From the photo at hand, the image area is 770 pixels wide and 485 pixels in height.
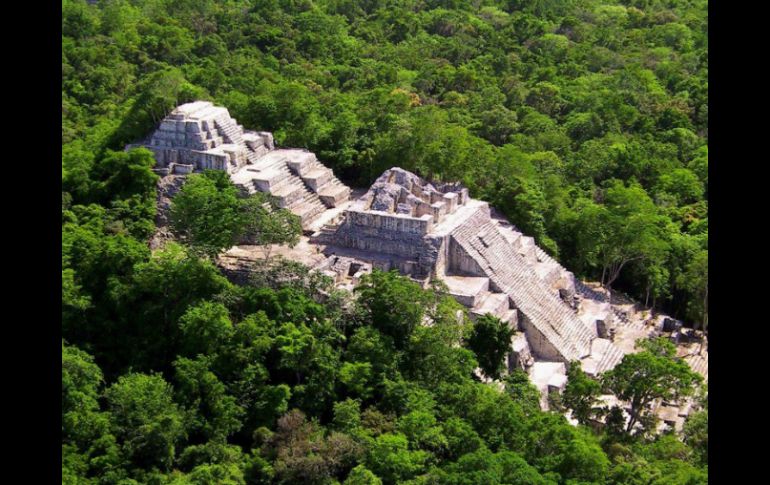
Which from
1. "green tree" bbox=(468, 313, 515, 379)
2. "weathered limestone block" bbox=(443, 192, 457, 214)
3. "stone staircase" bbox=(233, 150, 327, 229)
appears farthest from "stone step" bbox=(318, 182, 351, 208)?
"green tree" bbox=(468, 313, 515, 379)

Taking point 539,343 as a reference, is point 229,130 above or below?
above

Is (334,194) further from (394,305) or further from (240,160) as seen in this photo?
(394,305)

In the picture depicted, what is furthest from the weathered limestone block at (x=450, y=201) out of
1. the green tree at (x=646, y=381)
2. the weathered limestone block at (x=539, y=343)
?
the green tree at (x=646, y=381)

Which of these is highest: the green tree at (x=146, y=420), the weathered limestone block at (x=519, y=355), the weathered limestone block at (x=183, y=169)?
the weathered limestone block at (x=183, y=169)

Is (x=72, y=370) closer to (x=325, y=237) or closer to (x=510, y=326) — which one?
(x=325, y=237)

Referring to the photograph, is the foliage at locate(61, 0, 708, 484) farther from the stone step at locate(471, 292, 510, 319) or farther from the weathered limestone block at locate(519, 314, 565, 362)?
the weathered limestone block at locate(519, 314, 565, 362)

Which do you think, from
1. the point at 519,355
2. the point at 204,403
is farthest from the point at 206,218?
the point at 519,355

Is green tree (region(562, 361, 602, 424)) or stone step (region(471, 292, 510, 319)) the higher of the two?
stone step (region(471, 292, 510, 319))

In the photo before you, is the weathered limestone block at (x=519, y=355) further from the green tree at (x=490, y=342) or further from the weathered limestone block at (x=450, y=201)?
the weathered limestone block at (x=450, y=201)
